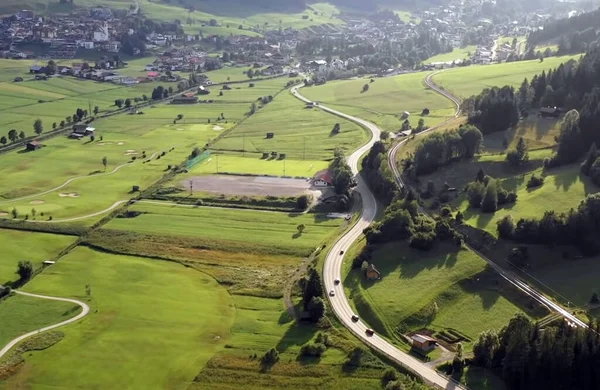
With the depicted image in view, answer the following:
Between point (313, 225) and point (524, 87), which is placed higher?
point (524, 87)

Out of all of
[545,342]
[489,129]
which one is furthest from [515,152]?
[545,342]

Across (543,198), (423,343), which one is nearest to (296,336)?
(423,343)

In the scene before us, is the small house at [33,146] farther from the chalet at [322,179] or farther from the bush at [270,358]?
the bush at [270,358]

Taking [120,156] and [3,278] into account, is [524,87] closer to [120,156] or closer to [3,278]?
[120,156]

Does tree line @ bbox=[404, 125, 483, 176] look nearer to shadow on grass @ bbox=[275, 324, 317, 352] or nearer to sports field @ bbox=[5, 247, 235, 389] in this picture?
sports field @ bbox=[5, 247, 235, 389]

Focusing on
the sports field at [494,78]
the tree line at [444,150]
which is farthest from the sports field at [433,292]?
the sports field at [494,78]
